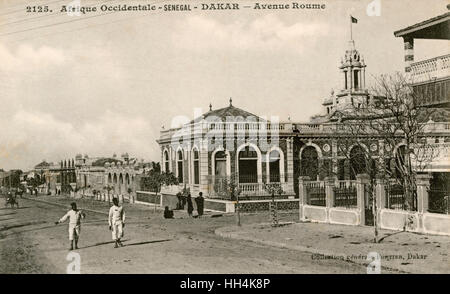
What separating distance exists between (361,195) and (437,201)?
295cm

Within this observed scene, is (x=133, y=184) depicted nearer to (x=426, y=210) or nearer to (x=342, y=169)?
(x=342, y=169)

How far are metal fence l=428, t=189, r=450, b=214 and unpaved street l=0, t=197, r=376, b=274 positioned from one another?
16.4ft

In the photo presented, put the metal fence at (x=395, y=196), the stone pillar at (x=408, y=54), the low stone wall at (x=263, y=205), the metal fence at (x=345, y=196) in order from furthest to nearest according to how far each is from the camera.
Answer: the low stone wall at (x=263, y=205) < the stone pillar at (x=408, y=54) < the metal fence at (x=345, y=196) < the metal fence at (x=395, y=196)

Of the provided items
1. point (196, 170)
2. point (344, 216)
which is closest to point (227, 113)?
point (196, 170)

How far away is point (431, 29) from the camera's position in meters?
21.1

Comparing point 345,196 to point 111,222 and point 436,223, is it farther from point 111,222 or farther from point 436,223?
point 111,222

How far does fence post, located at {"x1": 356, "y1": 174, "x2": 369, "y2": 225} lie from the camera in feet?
62.6

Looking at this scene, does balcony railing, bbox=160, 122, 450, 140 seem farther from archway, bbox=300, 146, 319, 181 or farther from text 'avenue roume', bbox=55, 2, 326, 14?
text 'avenue roume', bbox=55, 2, 326, 14

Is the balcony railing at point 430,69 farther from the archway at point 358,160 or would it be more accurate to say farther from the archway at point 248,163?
the archway at point 248,163

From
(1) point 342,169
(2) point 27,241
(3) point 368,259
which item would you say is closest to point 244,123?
(1) point 342,169

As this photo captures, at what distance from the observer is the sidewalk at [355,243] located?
12.4 meters

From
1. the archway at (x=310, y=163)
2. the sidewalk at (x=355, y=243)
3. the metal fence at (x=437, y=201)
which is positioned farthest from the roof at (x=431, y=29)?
the archway at (x=310, y=163)

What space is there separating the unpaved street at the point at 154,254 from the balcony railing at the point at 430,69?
32.7 ft

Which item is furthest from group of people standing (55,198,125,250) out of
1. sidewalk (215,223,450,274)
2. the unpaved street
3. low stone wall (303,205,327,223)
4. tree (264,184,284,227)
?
low stone wall (303,205,327,223)
